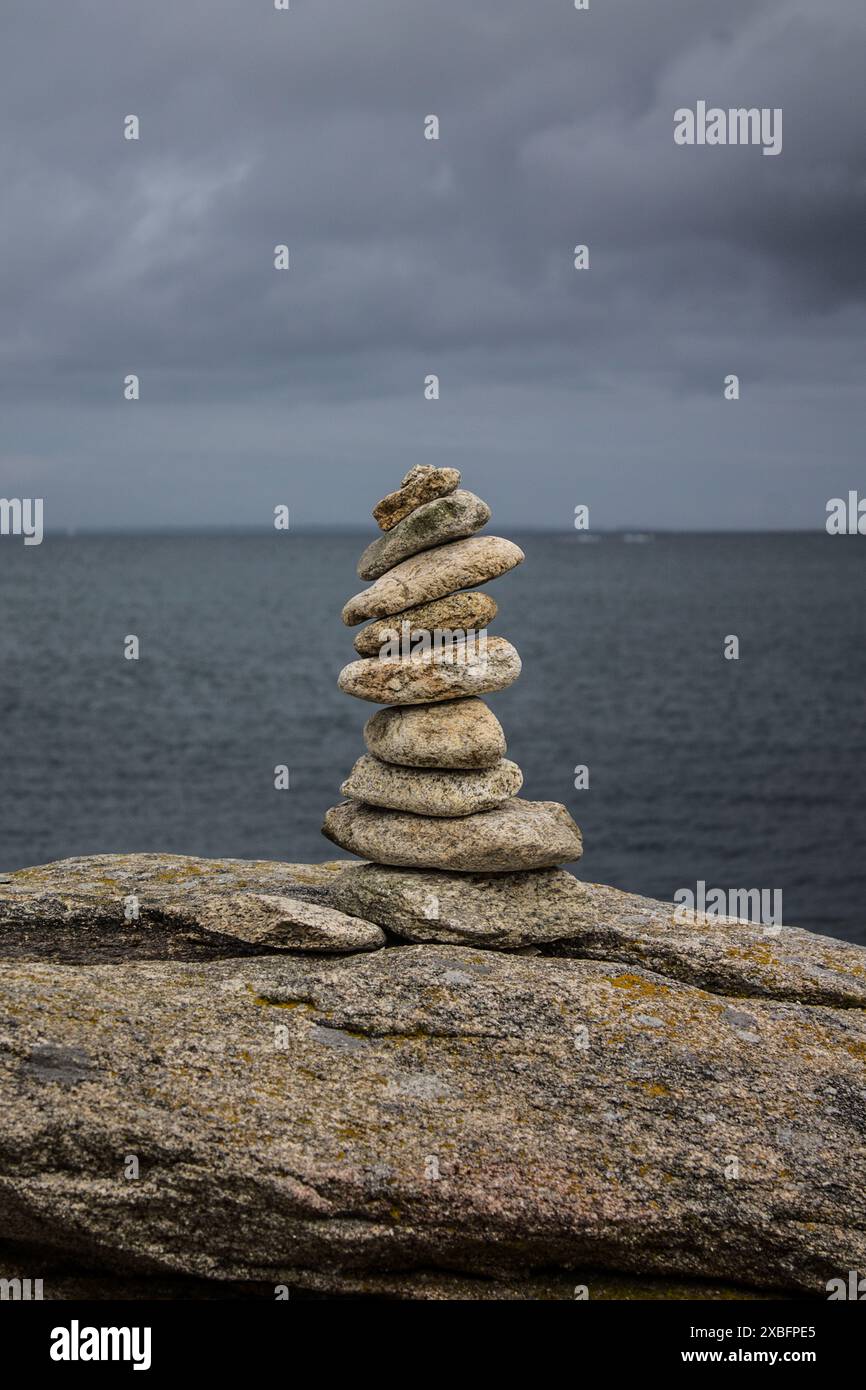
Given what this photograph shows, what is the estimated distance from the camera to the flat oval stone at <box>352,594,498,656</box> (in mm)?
13492

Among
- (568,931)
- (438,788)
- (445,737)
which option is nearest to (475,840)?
(438,788)

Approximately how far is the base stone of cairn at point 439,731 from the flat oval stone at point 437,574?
14mm

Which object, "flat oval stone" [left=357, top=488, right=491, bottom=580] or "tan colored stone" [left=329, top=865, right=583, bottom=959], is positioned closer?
"tan colored stone" [left=329, top=865, right=583, bottom=959]

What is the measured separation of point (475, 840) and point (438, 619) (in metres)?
2.49

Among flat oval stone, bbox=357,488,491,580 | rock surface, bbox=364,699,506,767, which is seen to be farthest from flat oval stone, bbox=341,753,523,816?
flat oval stone, bbox=357,488,491,580

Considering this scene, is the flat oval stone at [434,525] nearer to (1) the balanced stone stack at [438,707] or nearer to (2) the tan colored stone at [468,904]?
(1) the balanced stone stack at [438,707]

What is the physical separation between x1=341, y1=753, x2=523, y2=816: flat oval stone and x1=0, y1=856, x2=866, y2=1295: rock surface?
2.22 metres

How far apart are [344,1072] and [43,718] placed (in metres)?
52.6

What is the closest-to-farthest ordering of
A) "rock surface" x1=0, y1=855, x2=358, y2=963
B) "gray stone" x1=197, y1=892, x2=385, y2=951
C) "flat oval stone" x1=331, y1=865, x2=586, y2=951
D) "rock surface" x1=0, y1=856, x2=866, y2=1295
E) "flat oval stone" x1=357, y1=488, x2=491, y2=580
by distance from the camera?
"rock surface" x1=0, y1=856, x2=866, y2=1295, "gray stone" x1=197, y1=892, x2=385, y2=951, "rock surface" x1=0, y1=855, x2=358, y2=963, "flat oval stone" x1=331, y1=865, x2=586, y2=951, "flat oval stone" x1=357, y1=488, x2=491, y2=580

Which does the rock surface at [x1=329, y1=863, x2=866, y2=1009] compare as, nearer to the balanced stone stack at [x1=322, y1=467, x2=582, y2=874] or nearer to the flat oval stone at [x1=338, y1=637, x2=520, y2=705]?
the balanced stone stack at [x1=322, y1=467, x2=582, y2=874]

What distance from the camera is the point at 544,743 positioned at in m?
54.9

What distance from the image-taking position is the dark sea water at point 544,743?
39.8m

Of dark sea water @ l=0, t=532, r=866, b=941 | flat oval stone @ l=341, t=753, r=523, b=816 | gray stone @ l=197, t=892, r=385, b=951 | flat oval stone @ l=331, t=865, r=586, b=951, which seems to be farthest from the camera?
dark sea water @ l=0, t=532, r=866, b=941
